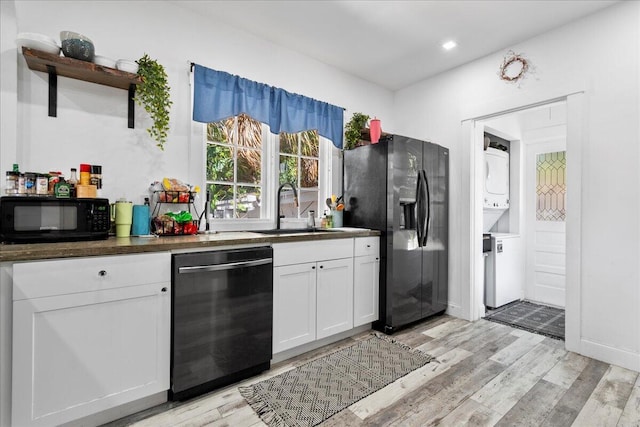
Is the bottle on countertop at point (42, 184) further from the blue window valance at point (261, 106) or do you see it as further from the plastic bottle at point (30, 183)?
the blue window valance at point (261, 106)

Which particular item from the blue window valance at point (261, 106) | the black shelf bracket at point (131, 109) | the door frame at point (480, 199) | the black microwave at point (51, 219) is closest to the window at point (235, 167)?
the blue window valance at point (261, 106)

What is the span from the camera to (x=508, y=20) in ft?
8.80

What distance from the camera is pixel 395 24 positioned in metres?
2.77

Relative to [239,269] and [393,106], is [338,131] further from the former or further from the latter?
[239,269]

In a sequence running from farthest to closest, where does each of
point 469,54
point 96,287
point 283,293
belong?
point 469,54, point 283,293, point 96,287

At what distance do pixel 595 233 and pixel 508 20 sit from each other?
6.33ft

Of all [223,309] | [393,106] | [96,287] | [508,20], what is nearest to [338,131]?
[393,106]

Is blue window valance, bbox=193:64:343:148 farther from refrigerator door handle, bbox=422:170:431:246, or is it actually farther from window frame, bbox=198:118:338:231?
refrigerator door handle, bbox=422:170:431:246

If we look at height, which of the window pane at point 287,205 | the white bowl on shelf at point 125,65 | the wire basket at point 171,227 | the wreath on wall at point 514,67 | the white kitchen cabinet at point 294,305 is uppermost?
the wreath on wall at point 514,67

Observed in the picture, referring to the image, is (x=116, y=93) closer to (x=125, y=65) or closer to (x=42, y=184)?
(x=125, y=65)

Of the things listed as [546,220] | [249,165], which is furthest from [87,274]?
[546,220]

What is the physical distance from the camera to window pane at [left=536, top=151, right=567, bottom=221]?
4047mm

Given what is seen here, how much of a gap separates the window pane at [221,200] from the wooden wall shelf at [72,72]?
3.20 ft

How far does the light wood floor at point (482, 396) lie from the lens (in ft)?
5.87
